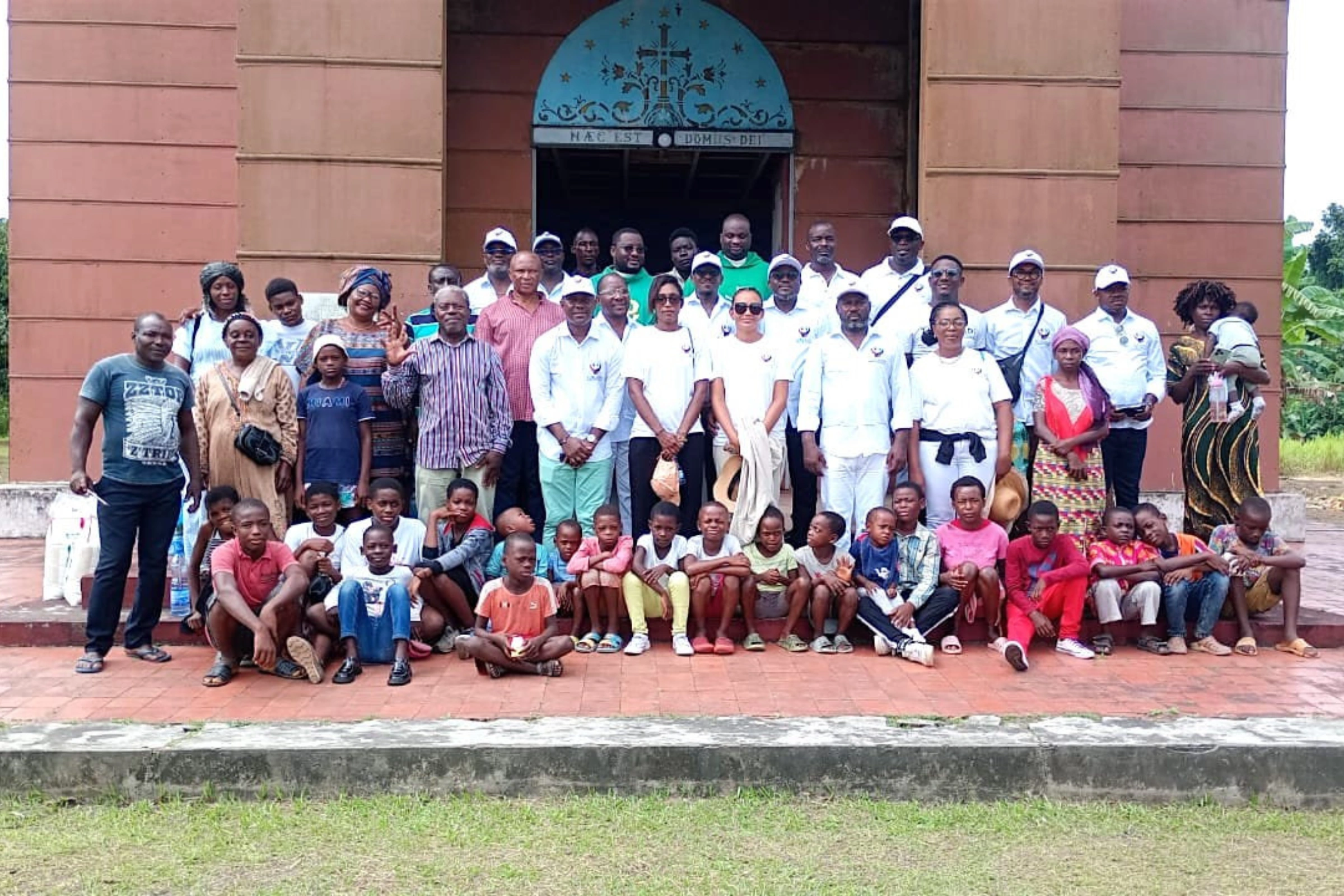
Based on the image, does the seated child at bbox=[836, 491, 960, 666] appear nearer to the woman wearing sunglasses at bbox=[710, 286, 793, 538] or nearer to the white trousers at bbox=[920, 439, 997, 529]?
the white trousers at bbox=[920, 439, 997, 529]

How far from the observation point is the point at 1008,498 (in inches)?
257

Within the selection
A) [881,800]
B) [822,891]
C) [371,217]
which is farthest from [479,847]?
[371,217]

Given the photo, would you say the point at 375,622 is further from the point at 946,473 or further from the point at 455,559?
the point at 946,473

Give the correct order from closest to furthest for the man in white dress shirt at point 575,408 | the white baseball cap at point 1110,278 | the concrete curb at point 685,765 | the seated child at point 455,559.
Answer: the concrete curb at point 685,765 < the seated child at point 455,559 < the man in white dress shirt at point 575,408 < the white baseball cap at point 1110,278

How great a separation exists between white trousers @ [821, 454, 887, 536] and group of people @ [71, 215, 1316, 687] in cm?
2

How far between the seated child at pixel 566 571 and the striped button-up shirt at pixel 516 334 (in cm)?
77

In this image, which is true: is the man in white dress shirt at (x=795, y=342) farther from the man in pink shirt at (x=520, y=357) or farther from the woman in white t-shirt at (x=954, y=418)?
the man in pink shirt at (x=520, y=357)

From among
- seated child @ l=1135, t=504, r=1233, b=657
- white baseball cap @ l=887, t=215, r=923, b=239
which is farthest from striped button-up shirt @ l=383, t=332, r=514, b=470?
seated child @ l=1135, t=504, r=1233, b=657

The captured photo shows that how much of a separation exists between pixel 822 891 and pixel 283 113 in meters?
6.36

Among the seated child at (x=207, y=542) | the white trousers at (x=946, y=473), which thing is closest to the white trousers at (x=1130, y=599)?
the white trousers at (x=946, y=473)

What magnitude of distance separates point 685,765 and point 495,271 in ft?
13.5

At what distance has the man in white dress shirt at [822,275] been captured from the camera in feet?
24.0

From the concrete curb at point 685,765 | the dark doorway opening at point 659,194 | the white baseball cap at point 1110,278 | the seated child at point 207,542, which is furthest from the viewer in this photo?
the dark doorway opening at point 659,194

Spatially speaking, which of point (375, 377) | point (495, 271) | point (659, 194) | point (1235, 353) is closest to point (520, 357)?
point (375, 377)
